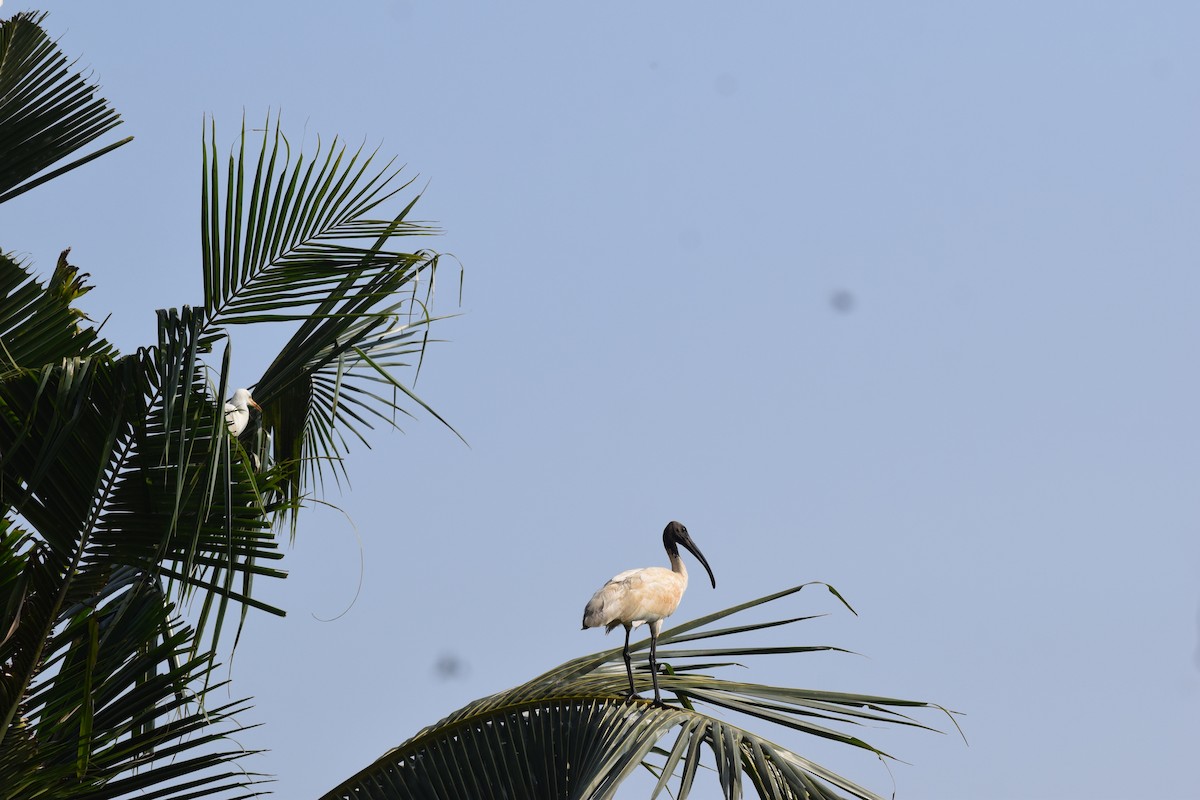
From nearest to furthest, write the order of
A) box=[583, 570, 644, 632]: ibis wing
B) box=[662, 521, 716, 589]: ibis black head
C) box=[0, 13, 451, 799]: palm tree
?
box=[0, 13, 451, 799]: palm tree
box=[583, 570, 644, 632]: ibis wing
box=[662, 521, 716, 589]: ibis black head

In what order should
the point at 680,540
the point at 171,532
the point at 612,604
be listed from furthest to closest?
1. the point at 680,540
2. the point at 612,604
3. the point at 171,532

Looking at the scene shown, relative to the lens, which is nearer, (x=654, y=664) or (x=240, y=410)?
(x=240, y=410)

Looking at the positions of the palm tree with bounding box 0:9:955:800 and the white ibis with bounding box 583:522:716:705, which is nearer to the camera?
the palm tree with bounding box 0:9:955:800

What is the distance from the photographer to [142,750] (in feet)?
15.1

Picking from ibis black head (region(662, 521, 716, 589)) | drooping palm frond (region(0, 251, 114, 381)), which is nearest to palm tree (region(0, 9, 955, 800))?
drooping palm frond (region(0, 251, 114, 381))

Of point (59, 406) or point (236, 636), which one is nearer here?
point (59, 406)

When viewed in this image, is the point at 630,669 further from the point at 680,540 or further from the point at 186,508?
the point at 680,540

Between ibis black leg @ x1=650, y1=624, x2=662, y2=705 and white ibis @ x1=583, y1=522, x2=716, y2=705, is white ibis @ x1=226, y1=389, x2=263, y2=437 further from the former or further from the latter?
white ibis @ x1=583, y1=522, x2=716, y2=705

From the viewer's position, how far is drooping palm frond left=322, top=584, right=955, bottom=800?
15.6ft

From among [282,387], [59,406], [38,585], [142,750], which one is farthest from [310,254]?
[142,750]

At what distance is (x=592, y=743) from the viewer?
16.7 feet

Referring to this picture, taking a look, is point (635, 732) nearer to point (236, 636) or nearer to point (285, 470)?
point (236, 636)

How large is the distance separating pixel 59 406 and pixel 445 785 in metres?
1.93

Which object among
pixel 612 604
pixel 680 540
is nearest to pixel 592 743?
pixel 612 604
